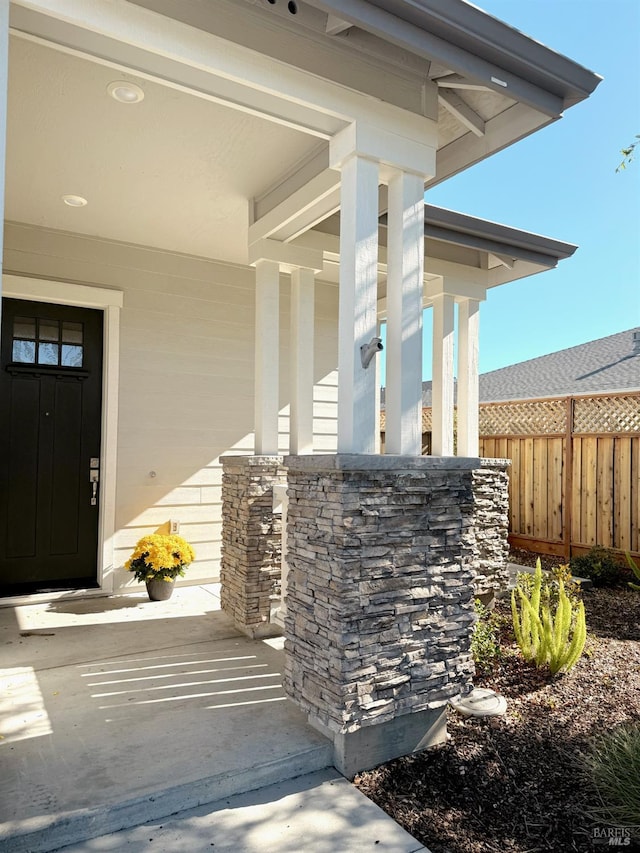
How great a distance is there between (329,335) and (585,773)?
4.54 metres

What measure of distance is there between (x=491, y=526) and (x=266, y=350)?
253cm

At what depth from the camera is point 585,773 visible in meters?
2.44

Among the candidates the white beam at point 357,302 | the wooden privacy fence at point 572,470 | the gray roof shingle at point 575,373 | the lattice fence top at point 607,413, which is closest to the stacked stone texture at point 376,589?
the white beam at point 357,302

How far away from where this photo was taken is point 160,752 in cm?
237

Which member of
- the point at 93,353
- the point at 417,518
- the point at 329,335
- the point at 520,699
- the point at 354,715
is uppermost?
the point at 329,335

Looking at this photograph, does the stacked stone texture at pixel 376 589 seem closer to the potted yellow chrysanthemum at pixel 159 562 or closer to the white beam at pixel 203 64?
the white beam at pixel 203 64

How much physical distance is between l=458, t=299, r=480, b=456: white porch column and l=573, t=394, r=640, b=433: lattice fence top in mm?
2156

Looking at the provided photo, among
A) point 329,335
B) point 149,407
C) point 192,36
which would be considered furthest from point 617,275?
point 192,36

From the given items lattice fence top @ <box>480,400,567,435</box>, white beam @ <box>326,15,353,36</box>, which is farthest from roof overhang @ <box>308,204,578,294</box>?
lattice fence top @ <box>480,400,567,435</box>

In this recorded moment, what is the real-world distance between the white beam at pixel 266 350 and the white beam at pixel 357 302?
1.47 m

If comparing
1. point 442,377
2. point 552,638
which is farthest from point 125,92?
point 552,638

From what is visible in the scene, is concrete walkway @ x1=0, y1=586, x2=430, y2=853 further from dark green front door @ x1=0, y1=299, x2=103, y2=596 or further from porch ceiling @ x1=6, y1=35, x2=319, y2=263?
porch ceiling @ x1=6, y1=35, x2=319, y2=263

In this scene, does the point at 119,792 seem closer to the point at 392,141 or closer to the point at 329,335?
the point at 392,141

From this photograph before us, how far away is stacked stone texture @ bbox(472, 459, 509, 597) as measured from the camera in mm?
4918
